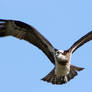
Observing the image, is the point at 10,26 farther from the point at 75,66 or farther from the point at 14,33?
the point at 75,66

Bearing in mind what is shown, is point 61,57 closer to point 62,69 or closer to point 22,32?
point 62,69

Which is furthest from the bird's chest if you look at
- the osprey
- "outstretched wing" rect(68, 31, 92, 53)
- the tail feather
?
"outstretched wing" rect(68, 31, 92, 53)

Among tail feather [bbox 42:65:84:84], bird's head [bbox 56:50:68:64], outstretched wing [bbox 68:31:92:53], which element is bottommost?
tail feather [bbox 42:65:84:84]

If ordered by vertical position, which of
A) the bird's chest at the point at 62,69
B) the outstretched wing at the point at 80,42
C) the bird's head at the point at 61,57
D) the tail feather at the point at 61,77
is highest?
the outstretched wing at the point at 80,42

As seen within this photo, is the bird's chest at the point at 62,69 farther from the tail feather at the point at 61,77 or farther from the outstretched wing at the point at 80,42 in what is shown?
the outstretched wing at the point at 80,42

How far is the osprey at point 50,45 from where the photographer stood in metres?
34.8

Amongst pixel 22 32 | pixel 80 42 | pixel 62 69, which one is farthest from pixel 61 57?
pixel 22 32

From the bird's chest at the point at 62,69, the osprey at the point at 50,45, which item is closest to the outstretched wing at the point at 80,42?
the osprey at the point at 50,45

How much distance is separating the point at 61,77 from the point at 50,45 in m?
1.06

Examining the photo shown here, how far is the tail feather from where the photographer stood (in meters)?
35.2

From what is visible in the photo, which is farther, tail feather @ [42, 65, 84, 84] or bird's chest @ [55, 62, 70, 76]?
tail feather @ [42, 65, 84, 84]

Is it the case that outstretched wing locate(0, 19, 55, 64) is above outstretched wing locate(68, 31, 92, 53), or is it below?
above

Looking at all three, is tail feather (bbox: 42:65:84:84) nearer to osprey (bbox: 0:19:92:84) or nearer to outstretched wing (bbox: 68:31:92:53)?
osprey (bbox: 0:19:92:84)

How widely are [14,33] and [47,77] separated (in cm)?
184
